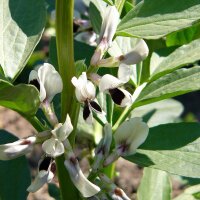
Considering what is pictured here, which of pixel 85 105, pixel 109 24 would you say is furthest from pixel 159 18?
pixel 85 105

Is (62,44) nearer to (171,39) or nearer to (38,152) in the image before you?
(171,39)

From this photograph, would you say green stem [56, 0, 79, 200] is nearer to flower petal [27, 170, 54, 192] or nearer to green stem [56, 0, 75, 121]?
green stem [56, 0, 75, 121]

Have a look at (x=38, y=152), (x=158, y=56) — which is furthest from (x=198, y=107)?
(x=158, y=56)

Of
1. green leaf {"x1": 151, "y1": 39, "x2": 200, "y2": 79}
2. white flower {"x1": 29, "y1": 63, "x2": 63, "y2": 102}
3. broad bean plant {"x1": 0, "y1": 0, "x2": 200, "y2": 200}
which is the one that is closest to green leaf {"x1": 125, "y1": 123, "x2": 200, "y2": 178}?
broad bean plant {"x1": 0, "y1": 0, "x2": 200, "y2": 200}

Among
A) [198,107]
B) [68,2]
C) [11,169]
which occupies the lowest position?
[198,107]

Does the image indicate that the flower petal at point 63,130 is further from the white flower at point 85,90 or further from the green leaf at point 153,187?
the green leaf at point 153,187

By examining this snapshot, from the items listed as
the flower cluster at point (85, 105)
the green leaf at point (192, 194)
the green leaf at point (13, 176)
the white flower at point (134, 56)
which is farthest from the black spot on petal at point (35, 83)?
the green leaf at point (192, 194)

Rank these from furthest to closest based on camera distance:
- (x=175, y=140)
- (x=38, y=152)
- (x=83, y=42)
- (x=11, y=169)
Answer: (x=38, y=152)
(x=83, y=42)
(x=11, y=169)
(x=175, y=140)
